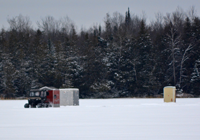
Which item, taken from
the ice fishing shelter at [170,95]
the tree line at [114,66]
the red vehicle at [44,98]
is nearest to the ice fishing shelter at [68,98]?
the red vehicle at [44,98]

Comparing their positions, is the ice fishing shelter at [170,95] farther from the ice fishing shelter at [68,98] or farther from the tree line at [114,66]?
the tree line at [114,66]

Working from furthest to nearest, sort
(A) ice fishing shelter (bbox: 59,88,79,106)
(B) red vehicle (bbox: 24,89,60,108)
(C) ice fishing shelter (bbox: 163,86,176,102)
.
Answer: (C) ice fishing shelter (bbox: 163,86,176,102) → (A) ice fishing shelter (bbox: 59,88,79,106) → (B) red vehicle (bbox: 24,89,60,108)

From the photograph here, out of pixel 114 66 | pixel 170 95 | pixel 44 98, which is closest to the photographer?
pixel 44 98

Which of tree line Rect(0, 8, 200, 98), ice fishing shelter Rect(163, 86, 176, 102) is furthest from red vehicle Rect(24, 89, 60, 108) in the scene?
tree line Rect(0, 8, 200, 98)

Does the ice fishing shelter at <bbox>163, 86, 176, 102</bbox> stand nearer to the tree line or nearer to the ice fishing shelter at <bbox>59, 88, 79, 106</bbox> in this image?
the ice fishing shelter at <bbox>59, 88, 79, 106</bbox>

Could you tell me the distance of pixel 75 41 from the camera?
70625mm

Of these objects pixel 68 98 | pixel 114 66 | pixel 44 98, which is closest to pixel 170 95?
pixel 68 98

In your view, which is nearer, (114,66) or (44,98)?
(44,98)

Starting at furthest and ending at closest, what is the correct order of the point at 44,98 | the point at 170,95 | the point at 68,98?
1. the point at 170,95
2. the point at 68,98
3. the point at 44,98

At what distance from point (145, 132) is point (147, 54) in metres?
52.4

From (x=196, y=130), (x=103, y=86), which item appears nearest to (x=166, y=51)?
(x=103, y=86)

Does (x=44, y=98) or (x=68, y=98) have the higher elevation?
(x=44, y=98)

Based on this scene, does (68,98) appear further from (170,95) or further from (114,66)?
(114,66)

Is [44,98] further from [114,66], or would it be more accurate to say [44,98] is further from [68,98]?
[114,66]
